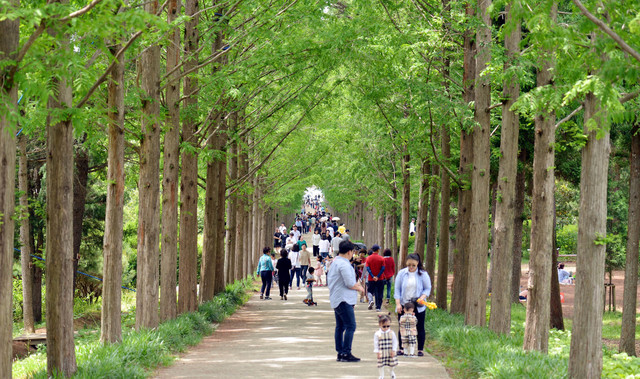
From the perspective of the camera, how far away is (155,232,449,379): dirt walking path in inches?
417

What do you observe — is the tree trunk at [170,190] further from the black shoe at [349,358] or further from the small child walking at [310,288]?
the small child walking at [310,288]

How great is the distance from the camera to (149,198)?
44.4 ft

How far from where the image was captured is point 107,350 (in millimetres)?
10562

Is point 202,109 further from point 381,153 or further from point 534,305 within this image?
point 381,153

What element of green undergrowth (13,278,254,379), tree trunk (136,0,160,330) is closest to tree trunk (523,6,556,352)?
green undergrowth (13,278,254,379)

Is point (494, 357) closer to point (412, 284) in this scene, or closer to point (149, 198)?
point (412, 284)

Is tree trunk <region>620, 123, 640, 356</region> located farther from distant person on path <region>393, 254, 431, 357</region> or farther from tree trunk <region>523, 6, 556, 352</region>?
distant person on path <region>393, 254, 431, 357</region>

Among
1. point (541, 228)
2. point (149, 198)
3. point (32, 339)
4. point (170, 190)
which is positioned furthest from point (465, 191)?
point (32, 339)

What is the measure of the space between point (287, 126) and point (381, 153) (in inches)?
144

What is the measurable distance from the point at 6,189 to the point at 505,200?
28.0ft

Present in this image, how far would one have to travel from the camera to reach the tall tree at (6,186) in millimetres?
7193

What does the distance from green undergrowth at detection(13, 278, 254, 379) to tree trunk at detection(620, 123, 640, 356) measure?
10.2m

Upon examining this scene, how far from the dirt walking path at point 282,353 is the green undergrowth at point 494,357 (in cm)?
42

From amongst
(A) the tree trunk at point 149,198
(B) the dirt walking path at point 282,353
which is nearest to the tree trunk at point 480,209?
(B) the dirt walking path at point 282,353
